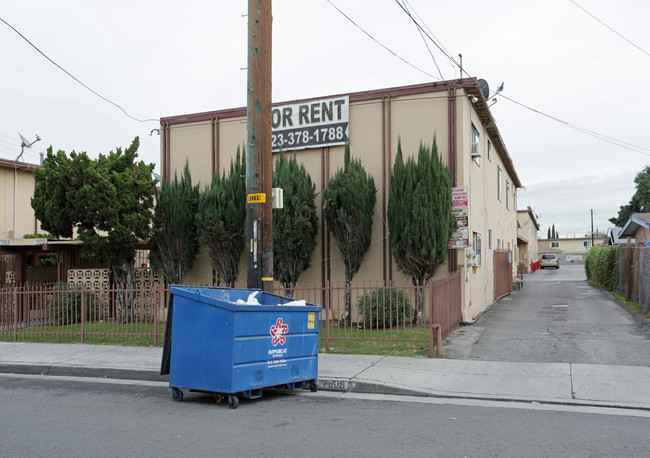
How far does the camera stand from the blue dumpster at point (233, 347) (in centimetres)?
727

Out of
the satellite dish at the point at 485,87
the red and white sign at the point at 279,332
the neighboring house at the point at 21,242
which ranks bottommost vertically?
the red and white sign at the point at 279,332

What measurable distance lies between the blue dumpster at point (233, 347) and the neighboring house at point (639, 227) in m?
20.5

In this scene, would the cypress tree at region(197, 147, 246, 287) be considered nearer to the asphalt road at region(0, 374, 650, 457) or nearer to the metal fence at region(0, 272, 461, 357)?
the metal fence at region(0, 272, 461, 357)

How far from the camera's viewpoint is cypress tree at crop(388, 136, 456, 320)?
13.6 m

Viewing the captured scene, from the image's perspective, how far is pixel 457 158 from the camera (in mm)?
14383

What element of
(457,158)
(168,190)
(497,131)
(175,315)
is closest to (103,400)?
(175,315)

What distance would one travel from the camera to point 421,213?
44.6 ft

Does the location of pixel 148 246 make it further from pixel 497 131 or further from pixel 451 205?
pixel 497 131

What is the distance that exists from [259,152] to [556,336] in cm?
723

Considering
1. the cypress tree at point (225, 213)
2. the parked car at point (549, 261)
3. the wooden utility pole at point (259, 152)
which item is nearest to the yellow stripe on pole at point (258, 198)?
the wooden utility pole at point (259, 152)

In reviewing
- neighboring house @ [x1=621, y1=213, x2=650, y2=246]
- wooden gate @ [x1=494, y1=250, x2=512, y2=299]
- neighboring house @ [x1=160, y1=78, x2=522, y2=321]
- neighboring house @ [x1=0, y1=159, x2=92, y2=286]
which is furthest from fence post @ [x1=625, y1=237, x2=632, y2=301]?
neighboring house @ [x1=0, y1=159, x2=92, y2=286]

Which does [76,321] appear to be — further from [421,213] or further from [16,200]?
[16,200]

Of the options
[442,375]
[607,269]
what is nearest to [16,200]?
[442,375]

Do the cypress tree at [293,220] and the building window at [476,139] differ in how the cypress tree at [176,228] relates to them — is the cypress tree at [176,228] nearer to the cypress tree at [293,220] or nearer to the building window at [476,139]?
the cypress tree at [293,220]
